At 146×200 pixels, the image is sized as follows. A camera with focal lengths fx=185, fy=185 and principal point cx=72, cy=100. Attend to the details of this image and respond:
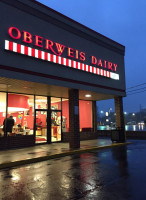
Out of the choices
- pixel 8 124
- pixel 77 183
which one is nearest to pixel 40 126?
pixel 8 124

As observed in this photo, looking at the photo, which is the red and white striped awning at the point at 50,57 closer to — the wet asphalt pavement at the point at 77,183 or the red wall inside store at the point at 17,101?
the red wall inside store at the point at 17,101

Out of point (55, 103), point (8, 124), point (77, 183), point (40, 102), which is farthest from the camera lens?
point (55, 103)

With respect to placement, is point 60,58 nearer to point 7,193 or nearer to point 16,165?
point 16,165

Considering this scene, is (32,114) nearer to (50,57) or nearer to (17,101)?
(17,101)

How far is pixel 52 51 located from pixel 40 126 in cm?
623

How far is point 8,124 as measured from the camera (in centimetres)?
1297

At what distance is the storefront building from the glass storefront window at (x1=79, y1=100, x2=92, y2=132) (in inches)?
11.0

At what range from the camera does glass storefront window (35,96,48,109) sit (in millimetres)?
15070

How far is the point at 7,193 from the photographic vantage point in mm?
4914

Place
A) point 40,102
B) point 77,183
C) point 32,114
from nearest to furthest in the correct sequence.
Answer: point 77,183
point 32,114
point 40,102

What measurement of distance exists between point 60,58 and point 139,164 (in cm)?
792

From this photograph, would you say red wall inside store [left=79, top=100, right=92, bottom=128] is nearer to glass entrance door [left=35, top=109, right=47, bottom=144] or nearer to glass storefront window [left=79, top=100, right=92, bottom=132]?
glass storefront window [left=79, top=100, right=92, bottom=132]

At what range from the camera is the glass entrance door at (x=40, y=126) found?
1466 centimetres

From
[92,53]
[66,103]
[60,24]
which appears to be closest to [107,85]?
[92,53]
